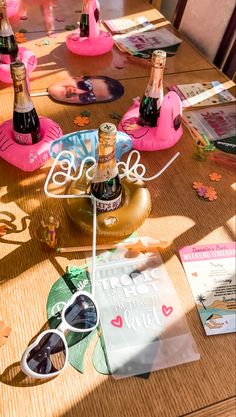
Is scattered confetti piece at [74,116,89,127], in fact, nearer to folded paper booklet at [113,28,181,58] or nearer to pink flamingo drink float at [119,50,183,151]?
pink flamingo drink float at [119,50,183,151]

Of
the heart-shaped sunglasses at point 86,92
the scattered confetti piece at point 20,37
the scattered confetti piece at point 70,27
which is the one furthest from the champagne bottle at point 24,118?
the scattered confetti piece at point 70,27

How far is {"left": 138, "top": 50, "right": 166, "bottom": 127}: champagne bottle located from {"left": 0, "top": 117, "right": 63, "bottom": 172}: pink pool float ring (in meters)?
0.23

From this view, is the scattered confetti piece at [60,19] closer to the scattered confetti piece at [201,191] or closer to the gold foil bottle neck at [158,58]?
the gold foil bottle neck at [158,58]

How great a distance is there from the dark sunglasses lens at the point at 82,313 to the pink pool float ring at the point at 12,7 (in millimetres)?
1210

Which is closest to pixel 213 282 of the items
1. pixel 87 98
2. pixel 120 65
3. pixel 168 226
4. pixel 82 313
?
pixel 168 226

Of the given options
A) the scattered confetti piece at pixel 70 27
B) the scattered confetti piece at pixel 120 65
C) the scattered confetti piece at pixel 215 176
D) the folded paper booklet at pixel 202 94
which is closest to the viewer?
the scattered confetti piece at pixel 215 176

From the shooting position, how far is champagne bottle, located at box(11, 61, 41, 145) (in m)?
0.78

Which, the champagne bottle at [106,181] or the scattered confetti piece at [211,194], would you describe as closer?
the champagne bottle at [106,181]

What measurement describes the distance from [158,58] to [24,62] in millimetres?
457

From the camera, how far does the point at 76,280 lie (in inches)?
26.5

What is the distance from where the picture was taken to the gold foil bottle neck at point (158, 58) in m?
0.83

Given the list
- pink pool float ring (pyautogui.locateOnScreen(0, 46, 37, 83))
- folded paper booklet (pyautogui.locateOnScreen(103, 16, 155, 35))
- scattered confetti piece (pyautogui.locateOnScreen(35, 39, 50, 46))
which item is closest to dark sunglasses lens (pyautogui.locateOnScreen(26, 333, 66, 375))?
pink pool float ring (pyautogui.locateOnScreen(0, 46, 37, 83))

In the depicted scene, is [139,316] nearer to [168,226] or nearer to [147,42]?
[168,226]

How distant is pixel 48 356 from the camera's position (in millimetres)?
568
